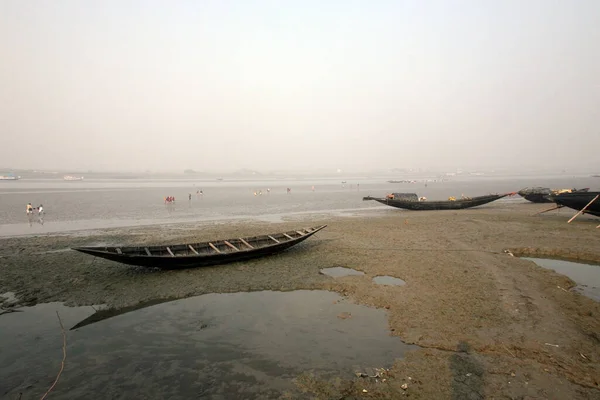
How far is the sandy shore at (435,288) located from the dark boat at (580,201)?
0.88 metres

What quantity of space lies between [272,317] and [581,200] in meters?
23.7

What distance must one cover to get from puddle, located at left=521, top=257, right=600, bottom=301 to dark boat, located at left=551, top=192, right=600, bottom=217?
35.7 ft

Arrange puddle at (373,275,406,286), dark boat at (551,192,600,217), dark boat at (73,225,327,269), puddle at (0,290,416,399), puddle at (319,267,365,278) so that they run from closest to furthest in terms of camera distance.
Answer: puddle at (0,290,416,399) < puddle at (373,275,406,286) < dark boat at (73,225,327,269) < puddle at (319,267,365,278) < dark boat at (551,192,600,217)

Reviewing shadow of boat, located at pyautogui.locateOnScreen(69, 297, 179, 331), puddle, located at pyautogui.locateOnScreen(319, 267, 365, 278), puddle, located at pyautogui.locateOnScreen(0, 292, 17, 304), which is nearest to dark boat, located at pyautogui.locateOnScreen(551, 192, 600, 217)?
puddle, located at pyautogui.locateOnScreen(319, 267, 365, 278)

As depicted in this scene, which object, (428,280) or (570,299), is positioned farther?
(428,280)

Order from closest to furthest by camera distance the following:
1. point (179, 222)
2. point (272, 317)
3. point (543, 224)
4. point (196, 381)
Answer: point (196, 381) → point (272, 317) → point (543, 224) → point (179, 222)

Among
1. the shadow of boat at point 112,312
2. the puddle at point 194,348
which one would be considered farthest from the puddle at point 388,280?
the shadow of boat at point 112,312

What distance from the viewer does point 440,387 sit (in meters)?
5.50

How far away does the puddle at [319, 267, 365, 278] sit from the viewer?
11.9 metres

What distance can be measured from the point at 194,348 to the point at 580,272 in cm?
1374

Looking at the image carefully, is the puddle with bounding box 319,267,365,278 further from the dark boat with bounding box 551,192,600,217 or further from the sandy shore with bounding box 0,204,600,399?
the dark boat with bounding box 551,192,600,217

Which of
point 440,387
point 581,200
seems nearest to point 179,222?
point 440,387

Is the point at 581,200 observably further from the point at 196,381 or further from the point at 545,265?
the point at 196,381

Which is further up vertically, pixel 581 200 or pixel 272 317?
pixel 581 200
